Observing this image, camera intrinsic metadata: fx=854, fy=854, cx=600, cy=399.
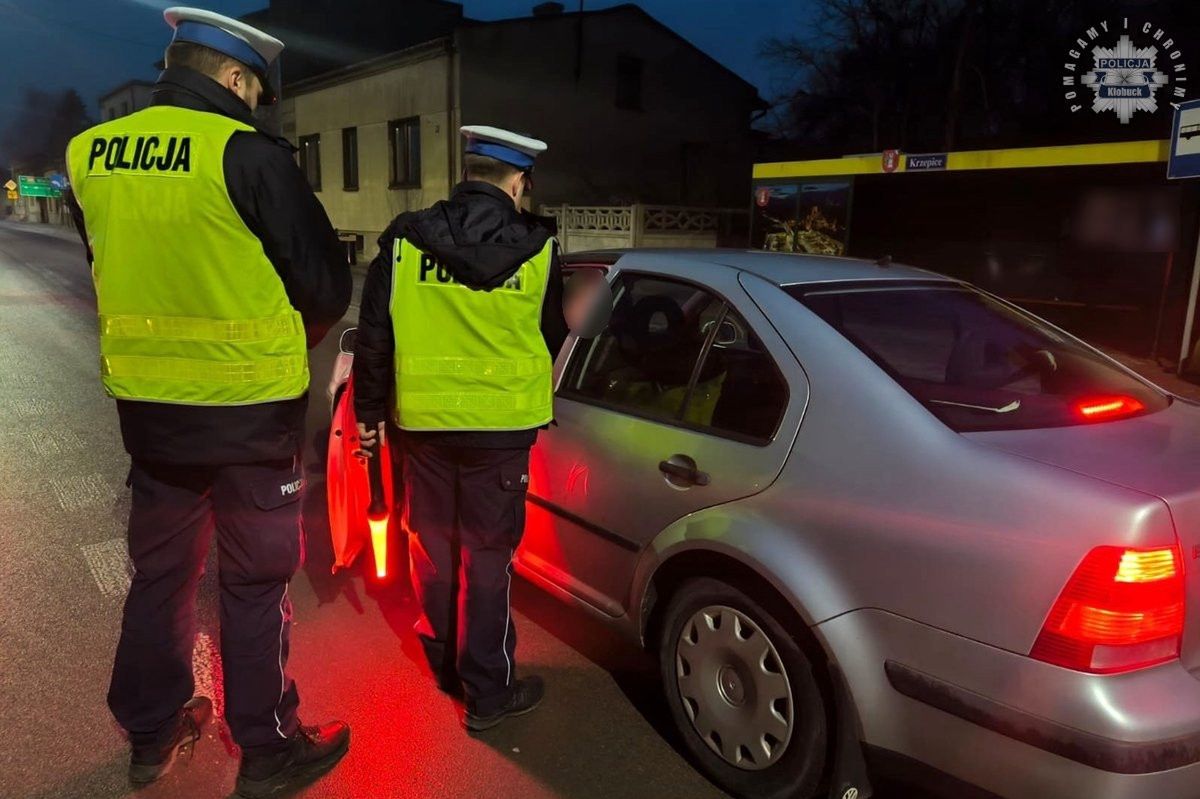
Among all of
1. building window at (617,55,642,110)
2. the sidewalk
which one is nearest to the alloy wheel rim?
building window at (617,55,642,110)

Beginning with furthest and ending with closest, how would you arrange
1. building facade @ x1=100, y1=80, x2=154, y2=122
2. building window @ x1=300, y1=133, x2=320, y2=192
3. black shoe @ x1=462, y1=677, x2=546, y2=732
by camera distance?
building facade @ x1=100, y1=80, x2=154, y2=122
building window @ x1=300, y1=133, x2=320, y2=192
black shoe @ x1=462, y1=677, x2=546, y2=732

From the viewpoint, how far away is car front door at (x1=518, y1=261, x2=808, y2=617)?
2.40 meters

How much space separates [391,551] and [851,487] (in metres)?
2.12

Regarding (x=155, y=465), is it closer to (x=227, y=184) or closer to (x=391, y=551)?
(x=227, y=184)

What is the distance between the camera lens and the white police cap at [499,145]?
257cm

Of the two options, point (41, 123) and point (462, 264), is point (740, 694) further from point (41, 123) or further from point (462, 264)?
point (41, 123)

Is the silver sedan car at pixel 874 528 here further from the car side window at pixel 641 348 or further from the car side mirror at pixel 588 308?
the car side mirror at pixel 588 308

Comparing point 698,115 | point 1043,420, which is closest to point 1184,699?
point 1043,420

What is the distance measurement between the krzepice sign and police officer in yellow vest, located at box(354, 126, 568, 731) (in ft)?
60.7

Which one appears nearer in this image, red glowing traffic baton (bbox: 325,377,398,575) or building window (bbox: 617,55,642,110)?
red glowing traffic baton (bbox: 325,377,398,575)

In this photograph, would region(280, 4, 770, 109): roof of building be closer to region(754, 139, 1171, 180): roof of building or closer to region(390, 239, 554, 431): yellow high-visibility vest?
region(754, 139, 1171, 180): roof of building

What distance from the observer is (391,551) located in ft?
11.6

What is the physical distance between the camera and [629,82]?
23703 millimetres

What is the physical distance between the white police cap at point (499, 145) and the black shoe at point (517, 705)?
1693 millimetres
